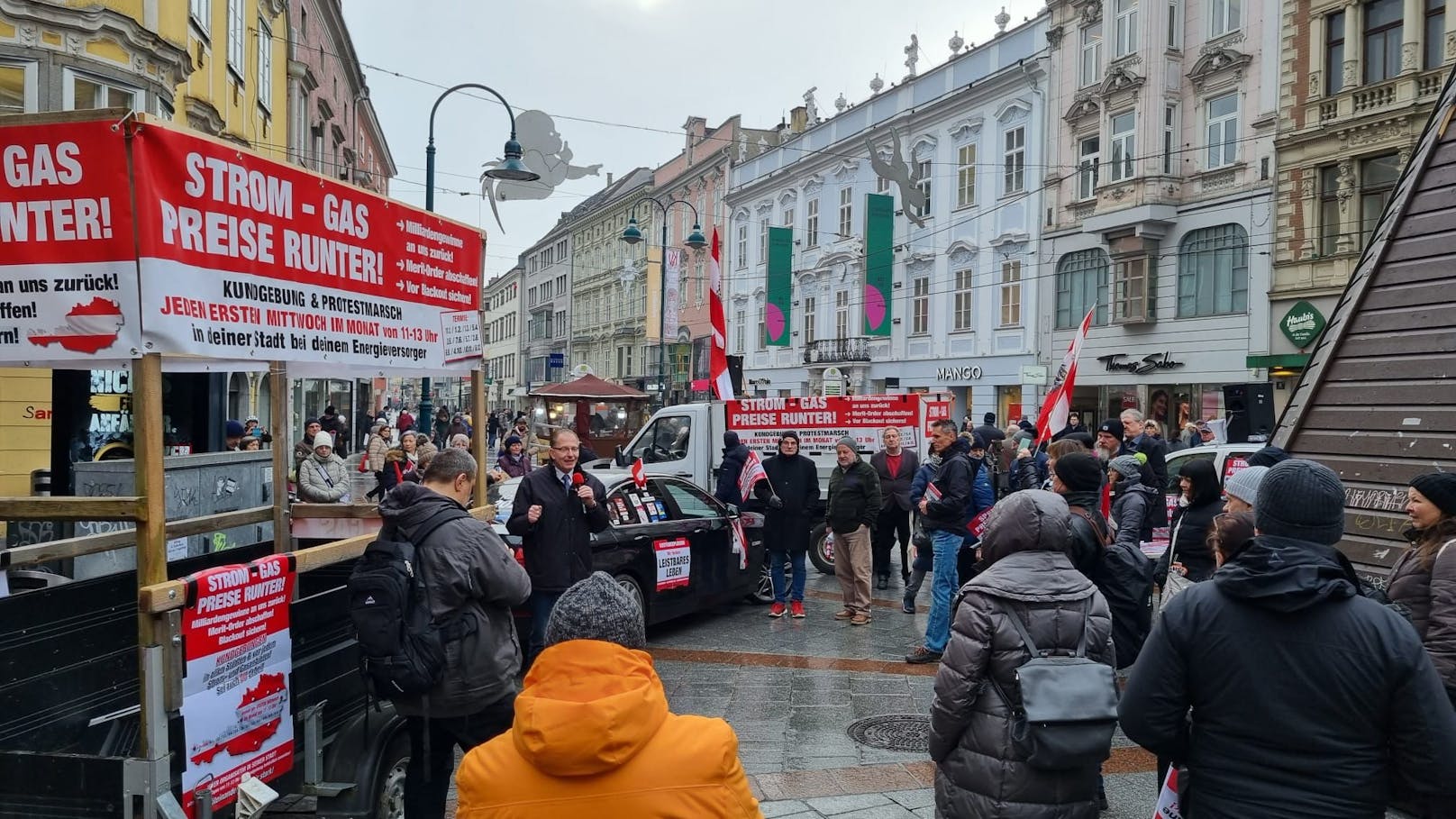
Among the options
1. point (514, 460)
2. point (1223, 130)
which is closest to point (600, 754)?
point (514, 460)

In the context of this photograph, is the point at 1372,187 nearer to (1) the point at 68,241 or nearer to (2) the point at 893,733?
(2) the point at 893,733

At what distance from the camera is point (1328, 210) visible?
22922 mm

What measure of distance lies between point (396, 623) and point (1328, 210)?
25069mm

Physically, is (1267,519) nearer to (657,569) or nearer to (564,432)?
(564,432)

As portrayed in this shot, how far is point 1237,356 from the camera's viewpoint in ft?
80.6

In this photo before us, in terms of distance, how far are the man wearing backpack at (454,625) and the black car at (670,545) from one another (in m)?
3.33

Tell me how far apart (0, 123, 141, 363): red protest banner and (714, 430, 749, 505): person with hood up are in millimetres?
7181

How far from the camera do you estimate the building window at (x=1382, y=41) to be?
21.5m

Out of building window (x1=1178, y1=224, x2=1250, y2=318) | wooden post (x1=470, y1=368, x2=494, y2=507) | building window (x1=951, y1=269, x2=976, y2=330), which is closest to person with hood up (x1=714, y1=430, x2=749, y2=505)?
wooden post (x1=470, y1=368, x2=494, y2=507)

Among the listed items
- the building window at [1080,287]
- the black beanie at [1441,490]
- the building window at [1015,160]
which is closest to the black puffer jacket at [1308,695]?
the black beanie at [1441,490]

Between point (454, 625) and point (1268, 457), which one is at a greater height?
point (1268, 457)

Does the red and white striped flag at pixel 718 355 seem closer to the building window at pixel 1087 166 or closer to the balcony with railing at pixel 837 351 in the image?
the building window at pixel 1087 166

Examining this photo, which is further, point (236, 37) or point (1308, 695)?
point (236, 37)

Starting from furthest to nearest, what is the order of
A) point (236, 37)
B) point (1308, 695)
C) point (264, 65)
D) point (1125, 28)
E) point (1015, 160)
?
point (1015, 160) < point (1125, 28) < point (264, 65) < point (236, 37) < point (1308, 695)
